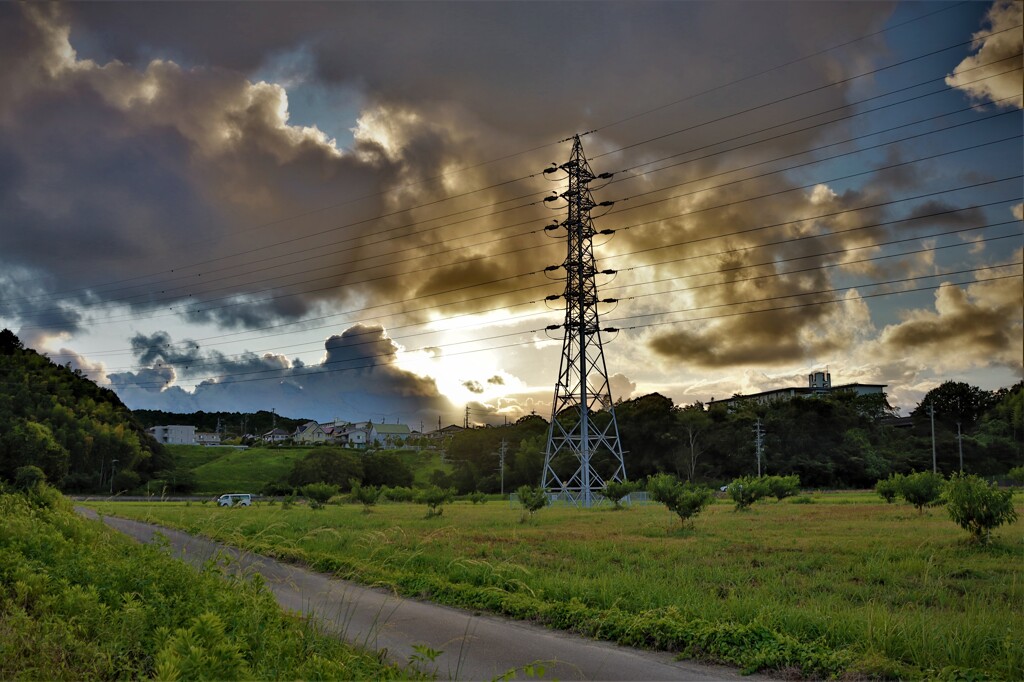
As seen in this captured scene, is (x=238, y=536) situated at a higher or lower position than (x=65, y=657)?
higher

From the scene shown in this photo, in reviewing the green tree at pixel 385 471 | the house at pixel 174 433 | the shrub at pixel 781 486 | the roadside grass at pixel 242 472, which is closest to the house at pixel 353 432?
the house at pixel 174 433

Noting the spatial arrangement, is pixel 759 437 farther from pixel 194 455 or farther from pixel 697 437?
pixel 194 455

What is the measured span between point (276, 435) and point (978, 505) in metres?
159

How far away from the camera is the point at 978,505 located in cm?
1911

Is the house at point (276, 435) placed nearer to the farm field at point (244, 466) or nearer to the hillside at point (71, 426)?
the farm field at point (244, 466)

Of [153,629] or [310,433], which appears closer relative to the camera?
[153,629]

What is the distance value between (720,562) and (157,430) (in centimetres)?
18273

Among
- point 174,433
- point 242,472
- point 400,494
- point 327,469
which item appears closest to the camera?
point 400,494

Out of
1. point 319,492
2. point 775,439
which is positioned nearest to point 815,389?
point 775,439

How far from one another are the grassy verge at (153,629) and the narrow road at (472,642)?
0.68 metres

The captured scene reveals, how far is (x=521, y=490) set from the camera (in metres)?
36.4

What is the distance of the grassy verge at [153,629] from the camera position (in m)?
5.00

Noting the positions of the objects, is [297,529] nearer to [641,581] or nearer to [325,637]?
[641,581]

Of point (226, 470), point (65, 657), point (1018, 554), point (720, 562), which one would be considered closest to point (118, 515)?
point (720, 562)
